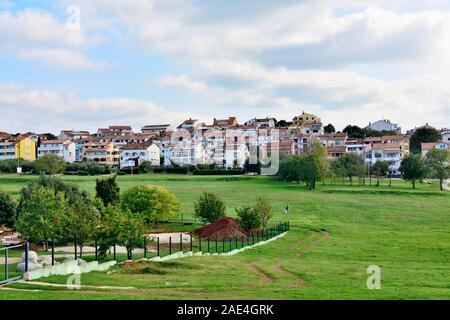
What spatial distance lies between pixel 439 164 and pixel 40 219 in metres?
81.5

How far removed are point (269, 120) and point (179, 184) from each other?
308 feet

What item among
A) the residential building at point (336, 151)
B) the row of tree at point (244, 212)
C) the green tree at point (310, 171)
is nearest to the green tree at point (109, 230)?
the row of tree at point (244, 212)

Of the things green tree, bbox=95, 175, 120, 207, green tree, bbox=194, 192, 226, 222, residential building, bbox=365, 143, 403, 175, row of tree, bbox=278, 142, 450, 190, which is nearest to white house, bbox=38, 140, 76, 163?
row of tree, bbox=278, 142, 450, 190

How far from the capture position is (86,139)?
167 m

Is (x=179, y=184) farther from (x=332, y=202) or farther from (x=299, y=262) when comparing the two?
A: (x=299, y=262)

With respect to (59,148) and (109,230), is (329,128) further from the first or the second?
(109,230)

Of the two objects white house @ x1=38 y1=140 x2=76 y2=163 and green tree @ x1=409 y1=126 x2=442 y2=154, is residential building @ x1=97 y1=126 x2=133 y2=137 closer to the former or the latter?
white house @ x1=38 y1=140 x2=76 y2=163

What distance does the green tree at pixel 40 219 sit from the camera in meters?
36.0

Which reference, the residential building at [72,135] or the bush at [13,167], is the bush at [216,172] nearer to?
the bush at [13,167]

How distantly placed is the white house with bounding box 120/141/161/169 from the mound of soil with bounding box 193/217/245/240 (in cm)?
9618

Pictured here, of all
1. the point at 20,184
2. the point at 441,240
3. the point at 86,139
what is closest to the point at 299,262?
the point at 441,240

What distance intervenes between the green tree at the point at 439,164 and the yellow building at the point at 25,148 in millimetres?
109313

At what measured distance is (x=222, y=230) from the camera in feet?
158

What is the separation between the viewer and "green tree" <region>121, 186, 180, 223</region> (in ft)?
186
